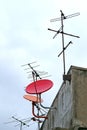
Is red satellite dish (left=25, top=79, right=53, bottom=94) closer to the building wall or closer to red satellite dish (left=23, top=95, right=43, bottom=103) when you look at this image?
red satellite dish (left=23, top=95, right=43, bottom=103)

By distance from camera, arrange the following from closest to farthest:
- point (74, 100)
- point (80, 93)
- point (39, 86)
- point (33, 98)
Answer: point (74, 100) → point (80, 93) → point (39, 86) → point (33, 98)

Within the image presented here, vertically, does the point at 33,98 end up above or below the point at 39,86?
below

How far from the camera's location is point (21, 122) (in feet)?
101

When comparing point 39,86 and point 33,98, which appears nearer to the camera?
point 39,86

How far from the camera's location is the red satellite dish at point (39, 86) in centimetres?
2235

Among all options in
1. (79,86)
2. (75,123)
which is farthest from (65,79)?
(75,123)

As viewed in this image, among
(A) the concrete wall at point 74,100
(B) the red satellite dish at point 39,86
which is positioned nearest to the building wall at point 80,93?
(A) the concrete wall at point 74,100

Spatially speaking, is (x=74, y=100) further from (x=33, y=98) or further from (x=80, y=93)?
(x=33, y=98)

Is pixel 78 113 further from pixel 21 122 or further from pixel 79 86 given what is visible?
pixel 21 122

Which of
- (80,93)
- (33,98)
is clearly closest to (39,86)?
(33,98)

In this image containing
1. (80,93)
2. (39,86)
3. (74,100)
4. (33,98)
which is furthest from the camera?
(33,98)

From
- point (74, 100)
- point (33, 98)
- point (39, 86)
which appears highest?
point (39, 86)

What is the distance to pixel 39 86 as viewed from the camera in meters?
22.9

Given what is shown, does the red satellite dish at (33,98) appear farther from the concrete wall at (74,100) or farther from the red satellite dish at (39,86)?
the concrete wall at (74,100)
